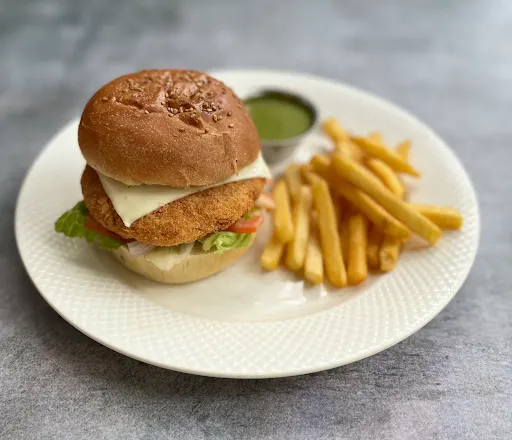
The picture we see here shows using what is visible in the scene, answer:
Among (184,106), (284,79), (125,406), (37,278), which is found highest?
(184,106)

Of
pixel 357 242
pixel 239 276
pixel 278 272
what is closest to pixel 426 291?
pixel 357 242

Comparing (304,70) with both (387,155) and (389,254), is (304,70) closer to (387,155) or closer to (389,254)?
(387,155)

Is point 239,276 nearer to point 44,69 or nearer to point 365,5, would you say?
point 44,69

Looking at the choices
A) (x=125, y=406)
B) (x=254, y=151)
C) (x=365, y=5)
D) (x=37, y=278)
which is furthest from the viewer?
(x=365, y=5)

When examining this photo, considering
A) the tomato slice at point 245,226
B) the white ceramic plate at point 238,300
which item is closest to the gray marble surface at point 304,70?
the white ceramic plate at point 238,300

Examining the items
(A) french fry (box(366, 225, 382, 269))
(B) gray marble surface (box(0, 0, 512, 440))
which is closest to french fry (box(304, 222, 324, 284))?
(A) french fry (box(366, 225, 382, 269))
